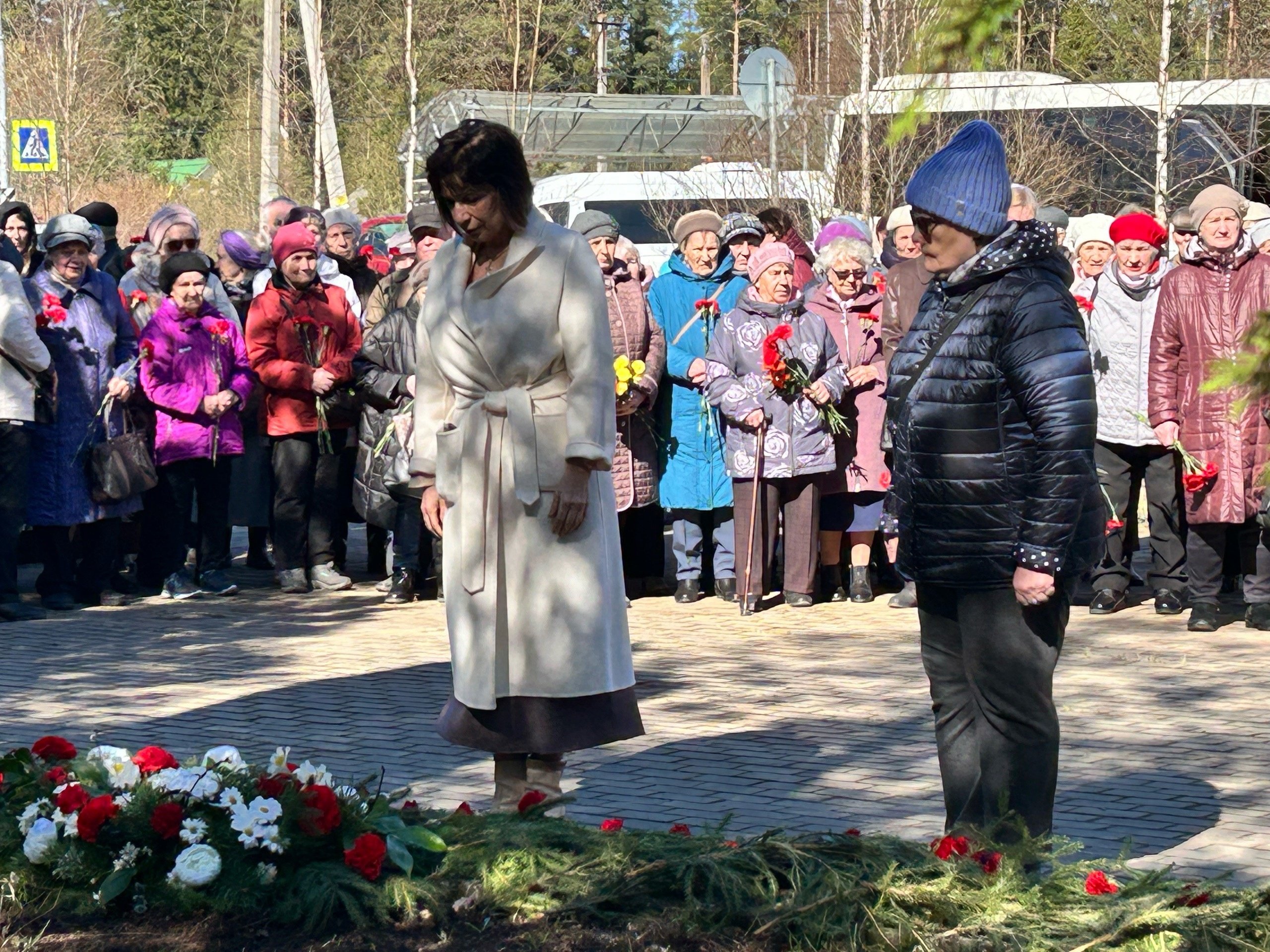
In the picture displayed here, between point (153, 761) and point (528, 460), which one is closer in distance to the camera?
point (153, 761)

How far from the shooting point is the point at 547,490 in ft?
18.4

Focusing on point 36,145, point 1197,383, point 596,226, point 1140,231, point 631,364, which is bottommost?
point 1197,383

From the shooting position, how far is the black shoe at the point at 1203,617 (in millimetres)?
10023

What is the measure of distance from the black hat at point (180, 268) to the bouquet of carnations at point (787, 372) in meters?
3.43

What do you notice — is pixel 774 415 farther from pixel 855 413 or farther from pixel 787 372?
pixel 855 413

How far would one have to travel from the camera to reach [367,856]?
15.5 feet

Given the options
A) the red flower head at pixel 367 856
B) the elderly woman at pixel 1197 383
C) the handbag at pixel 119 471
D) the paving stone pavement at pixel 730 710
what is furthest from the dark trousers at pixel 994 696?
the handbag at pixel 119 471

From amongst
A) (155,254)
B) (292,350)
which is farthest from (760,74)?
(292,350)

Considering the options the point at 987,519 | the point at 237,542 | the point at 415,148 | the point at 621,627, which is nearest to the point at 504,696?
the point at 621,627

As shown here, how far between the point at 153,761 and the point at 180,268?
21.5ft

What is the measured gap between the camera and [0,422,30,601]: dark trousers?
34.3ft

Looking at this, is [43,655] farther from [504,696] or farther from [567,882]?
[567,882]

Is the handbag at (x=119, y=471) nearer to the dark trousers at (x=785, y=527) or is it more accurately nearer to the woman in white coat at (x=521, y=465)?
the dark trousers at (x=785, y=527)

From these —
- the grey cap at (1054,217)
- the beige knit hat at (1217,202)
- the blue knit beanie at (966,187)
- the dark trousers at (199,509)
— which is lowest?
the dark trousers at (199,509)
